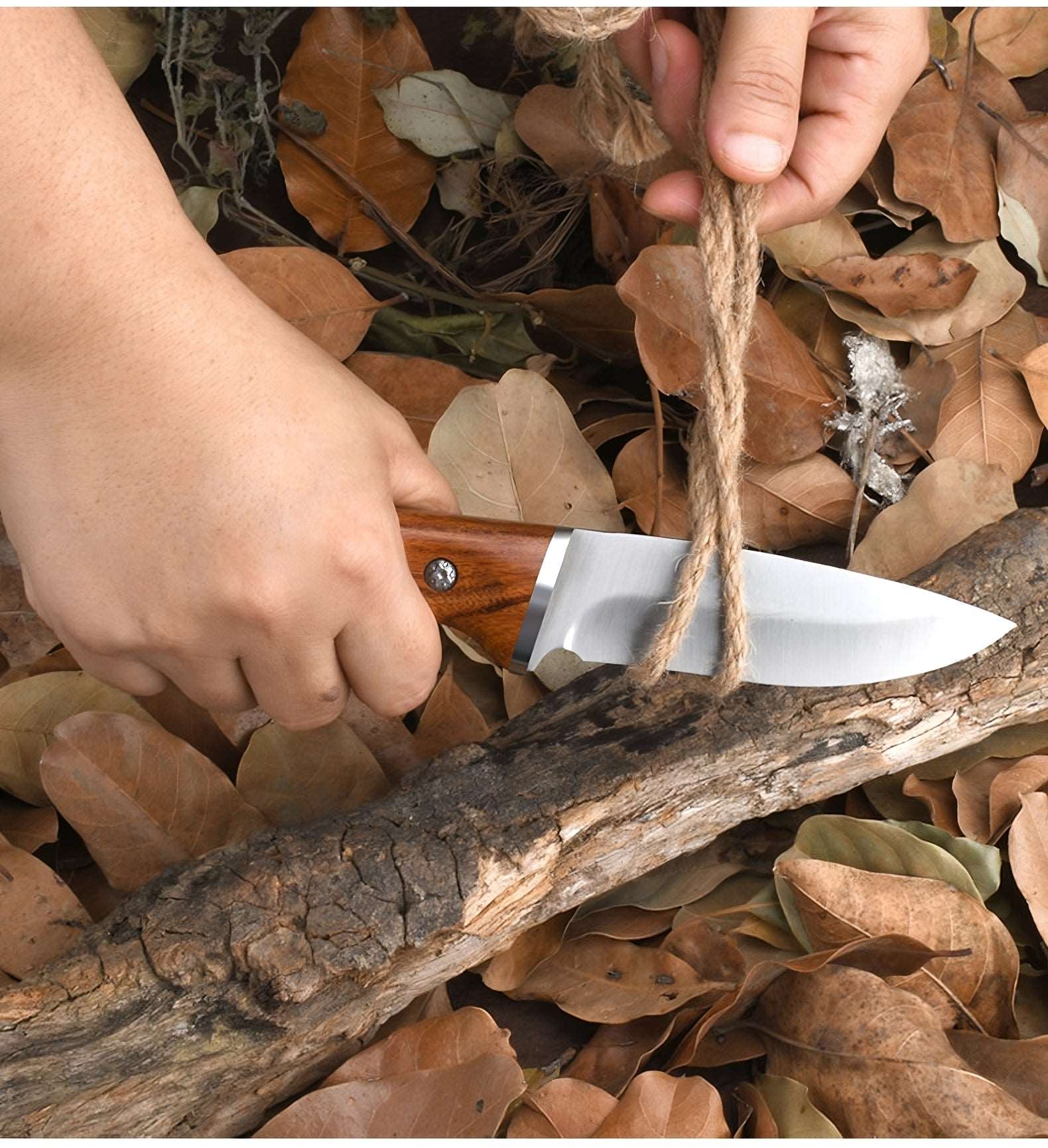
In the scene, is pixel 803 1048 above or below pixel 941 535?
below

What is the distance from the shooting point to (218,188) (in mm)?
1035

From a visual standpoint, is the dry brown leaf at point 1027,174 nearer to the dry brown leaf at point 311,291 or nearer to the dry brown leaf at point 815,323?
the dry brown leaf at point 815,323

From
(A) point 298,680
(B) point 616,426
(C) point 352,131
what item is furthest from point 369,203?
(A) point 298,680

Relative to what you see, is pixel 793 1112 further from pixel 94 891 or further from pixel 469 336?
pixel 469 336

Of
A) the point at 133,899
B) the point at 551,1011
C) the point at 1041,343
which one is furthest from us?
the point at 1041,343

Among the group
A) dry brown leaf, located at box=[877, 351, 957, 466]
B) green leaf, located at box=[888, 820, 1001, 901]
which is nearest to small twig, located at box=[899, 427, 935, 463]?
dry brown leaf, located at box=[877, 351, 957, 466]

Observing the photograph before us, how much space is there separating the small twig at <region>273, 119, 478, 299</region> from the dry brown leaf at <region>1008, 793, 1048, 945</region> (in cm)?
66

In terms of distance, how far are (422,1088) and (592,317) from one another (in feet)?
2.08

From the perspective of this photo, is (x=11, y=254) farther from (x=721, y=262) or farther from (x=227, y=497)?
(x=721, y=262)

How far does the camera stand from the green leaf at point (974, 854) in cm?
83

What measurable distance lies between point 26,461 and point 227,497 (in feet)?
0.43

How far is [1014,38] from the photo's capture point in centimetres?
106

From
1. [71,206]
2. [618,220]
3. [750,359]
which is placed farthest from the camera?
[618,220]

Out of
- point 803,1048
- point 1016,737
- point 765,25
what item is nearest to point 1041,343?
point 1016,737
